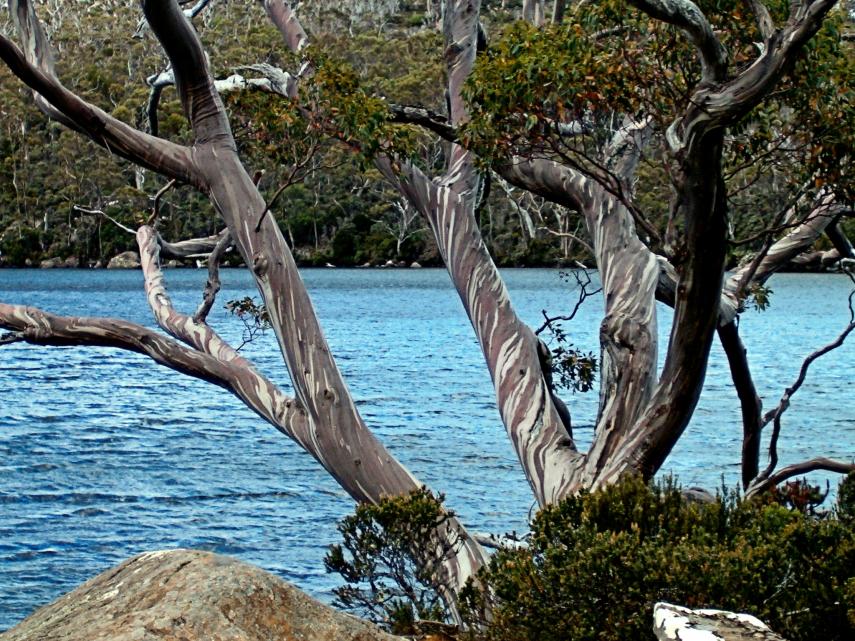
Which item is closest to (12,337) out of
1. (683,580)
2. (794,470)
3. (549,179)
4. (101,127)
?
(101,127)

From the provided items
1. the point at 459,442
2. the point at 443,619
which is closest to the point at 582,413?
the point at 459,442

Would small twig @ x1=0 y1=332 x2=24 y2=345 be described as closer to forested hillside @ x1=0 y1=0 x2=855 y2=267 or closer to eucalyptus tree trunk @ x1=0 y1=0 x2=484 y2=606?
eucalyptus tree trunk @ x1=0 y1=0 x2=484 y2=606

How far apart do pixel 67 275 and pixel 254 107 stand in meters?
82.4

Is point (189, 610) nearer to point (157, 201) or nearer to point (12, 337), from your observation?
point (12, 337)

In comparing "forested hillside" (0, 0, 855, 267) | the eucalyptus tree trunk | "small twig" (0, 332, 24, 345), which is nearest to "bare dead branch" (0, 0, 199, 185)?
the eucalyptus tree trunk

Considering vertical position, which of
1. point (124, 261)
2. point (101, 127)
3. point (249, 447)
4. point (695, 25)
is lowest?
point (249, 447)

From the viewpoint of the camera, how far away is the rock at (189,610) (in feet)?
13.0

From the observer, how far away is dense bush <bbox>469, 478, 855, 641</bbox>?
222 inches

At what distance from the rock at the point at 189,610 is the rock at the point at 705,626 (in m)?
1.00

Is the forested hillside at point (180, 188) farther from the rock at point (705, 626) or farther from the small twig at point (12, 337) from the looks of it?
the rock at point (705, 626)

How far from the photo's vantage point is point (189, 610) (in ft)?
13.1

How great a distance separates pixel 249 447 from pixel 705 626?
2151 centimetres

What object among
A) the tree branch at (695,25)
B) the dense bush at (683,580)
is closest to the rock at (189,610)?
the dense bush at (683,580)

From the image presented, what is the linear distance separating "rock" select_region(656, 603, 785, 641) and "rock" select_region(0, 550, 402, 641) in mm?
996
